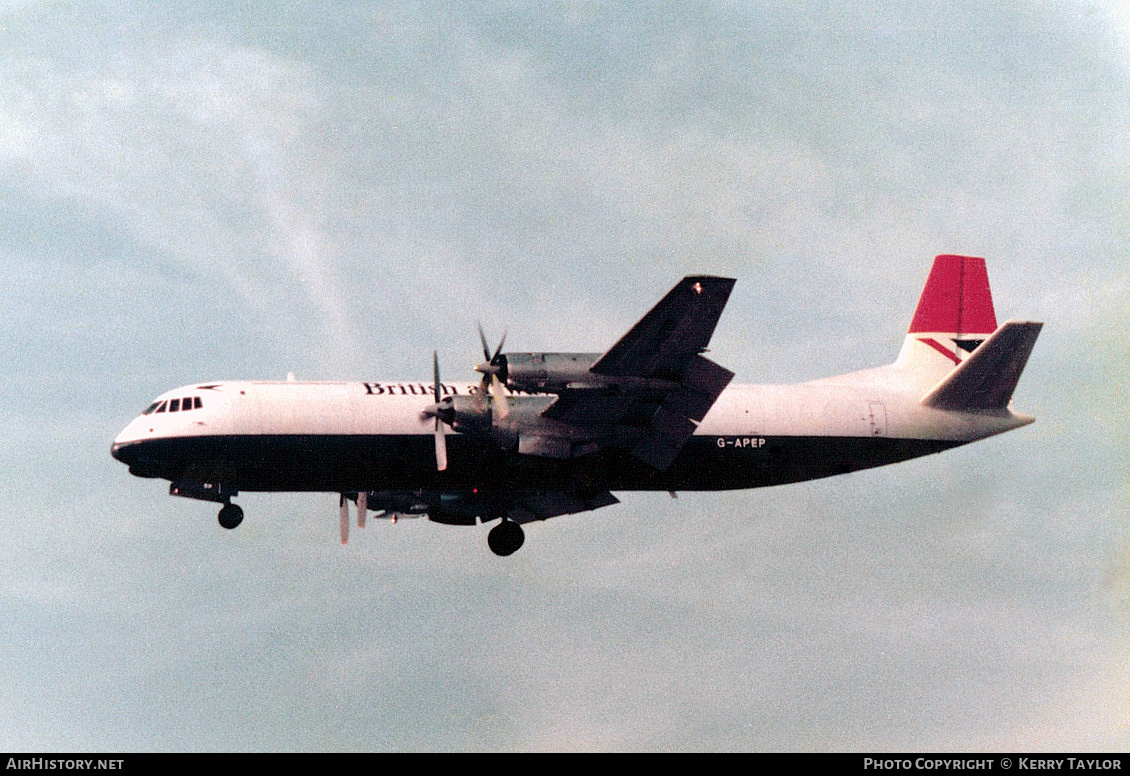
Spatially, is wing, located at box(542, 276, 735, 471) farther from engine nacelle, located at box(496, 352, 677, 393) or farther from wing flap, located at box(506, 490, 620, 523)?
wing flap, located at box(506, 490, 620, 523)

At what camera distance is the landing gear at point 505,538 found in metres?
39.9

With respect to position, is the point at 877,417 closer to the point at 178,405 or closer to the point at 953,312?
the point at 953,312

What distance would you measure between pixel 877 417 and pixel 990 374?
11.7ft

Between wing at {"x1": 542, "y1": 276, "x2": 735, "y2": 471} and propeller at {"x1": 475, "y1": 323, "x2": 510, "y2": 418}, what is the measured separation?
4.06ft

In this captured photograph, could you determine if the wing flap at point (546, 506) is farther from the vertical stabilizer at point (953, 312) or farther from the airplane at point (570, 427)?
the vertical stabilizer at point (953, 312)

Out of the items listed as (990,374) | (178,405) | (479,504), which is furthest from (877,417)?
(178,405)

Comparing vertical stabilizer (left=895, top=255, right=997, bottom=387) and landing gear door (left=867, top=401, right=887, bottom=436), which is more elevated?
vertical stabilizer (left=895, top=255, right=997, bottom=387)

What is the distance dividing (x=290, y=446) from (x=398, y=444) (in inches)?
114

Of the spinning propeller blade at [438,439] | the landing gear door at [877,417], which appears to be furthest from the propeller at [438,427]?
the landing gear door at [877,417]

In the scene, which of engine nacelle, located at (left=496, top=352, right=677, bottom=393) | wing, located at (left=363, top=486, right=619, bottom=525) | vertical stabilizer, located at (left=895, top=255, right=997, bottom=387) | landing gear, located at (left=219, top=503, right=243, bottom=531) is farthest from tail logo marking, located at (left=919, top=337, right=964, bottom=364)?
landing gear, located at (left=219, top=503, right=243, bottom=531)

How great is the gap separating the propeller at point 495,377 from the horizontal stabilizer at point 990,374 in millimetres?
13158

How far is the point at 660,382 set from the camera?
3297cm

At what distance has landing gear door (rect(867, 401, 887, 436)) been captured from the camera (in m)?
38.1
